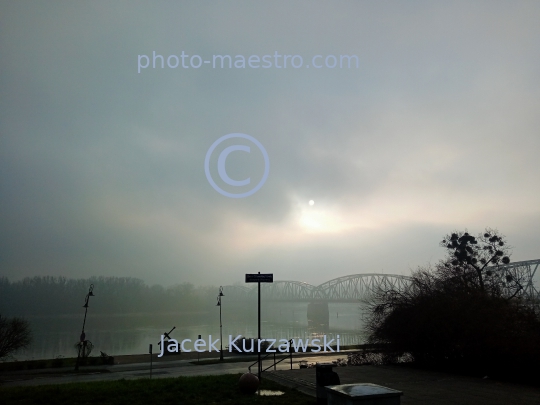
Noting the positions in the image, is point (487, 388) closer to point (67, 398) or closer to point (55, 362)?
point (67, 398)

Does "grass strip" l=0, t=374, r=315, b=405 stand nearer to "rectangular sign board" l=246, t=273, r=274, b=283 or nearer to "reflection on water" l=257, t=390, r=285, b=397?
"reflection on water" l=257, t=390, r=285, b=397

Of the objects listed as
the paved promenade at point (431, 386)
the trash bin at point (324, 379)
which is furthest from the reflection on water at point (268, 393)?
the trash bin at point (324, 379)

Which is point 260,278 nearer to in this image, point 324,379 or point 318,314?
point 324,379

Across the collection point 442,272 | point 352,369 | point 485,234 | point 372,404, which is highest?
point 485,234

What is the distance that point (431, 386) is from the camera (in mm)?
12414

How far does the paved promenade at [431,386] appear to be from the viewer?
10297 millimetres

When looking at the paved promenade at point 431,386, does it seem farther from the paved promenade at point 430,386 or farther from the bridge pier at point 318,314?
the bridge pier at point 318,314

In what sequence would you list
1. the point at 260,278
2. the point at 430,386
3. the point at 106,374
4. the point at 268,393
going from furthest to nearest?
the point at 106,374
the point at 260,278
the point at 430,386
the point at 268,393

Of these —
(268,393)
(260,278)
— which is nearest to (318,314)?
(260,278)

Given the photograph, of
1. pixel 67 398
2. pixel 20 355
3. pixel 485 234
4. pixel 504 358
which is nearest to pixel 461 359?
pixel 504 358

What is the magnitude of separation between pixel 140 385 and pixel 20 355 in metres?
39.1

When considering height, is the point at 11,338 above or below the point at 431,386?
below

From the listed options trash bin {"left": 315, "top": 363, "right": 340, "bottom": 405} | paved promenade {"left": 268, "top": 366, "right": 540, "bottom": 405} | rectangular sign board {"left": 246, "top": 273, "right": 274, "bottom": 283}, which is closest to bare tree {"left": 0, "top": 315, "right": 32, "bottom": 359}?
paved promenade {"left": 268, "top": 366, "right": 540, "bottom": 405}

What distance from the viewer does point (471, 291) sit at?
1812 centimetres
